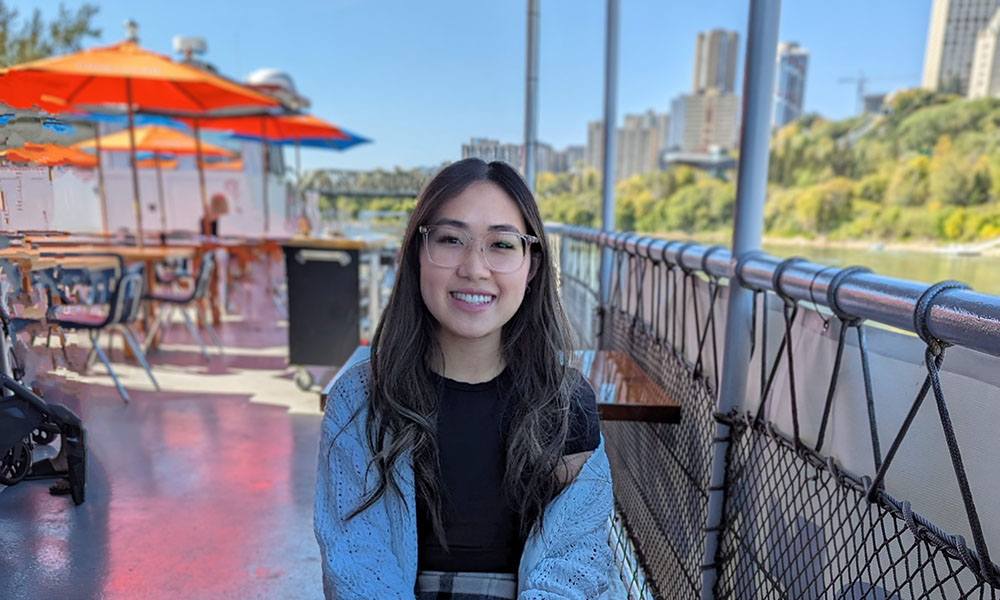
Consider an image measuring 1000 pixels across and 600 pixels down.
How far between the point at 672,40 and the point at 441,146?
35.2 ft

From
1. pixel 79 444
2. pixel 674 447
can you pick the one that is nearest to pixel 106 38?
pixel 79 444

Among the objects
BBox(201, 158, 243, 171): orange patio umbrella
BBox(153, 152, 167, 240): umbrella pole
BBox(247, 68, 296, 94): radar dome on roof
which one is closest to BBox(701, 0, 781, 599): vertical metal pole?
BBox(153, 152, 167, 240): umbrella pole

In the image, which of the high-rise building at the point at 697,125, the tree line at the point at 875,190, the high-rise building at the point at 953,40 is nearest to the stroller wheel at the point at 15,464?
the tree line at the point at 875,190

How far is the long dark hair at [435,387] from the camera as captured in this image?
123cm

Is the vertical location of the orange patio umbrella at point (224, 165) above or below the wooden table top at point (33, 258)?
above

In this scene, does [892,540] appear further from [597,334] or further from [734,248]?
[597,334]

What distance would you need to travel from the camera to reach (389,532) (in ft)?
3.95

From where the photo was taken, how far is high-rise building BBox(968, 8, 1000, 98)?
10.4 ft

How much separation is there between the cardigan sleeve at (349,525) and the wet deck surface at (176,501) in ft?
2.04

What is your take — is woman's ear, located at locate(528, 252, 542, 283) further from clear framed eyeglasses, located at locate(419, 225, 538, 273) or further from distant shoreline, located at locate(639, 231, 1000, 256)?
distant shoreline, located at locate(639, 231, 1000, 256)

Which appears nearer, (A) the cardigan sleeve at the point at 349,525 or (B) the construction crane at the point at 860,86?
(A) the cardigan sleeve at the point at 349,525

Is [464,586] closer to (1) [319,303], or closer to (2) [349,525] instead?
(2) [349,525]

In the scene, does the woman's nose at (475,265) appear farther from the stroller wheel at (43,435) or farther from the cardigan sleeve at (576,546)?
the stroller wheel at (43,435)

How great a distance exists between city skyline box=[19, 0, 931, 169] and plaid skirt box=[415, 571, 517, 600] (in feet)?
4.02
